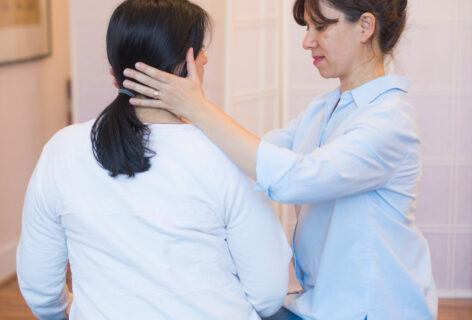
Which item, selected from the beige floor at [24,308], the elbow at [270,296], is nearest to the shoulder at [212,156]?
the elbow at [270,296]

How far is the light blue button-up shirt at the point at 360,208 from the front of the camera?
1.20 meters

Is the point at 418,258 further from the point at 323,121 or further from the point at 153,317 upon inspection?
the point at 153,317

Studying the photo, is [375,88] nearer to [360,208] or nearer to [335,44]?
[335,44]

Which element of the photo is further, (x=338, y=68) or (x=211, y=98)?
(x=211, y=98)

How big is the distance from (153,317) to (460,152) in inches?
91.7

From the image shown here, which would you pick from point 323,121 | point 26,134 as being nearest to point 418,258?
point 323,121

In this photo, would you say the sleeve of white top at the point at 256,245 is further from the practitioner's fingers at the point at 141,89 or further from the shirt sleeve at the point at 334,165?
the practitioner's fingers at the point at 141,89

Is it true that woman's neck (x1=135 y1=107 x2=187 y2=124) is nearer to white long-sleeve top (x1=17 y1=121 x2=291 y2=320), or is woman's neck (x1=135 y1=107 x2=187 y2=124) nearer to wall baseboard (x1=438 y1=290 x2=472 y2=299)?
white long-sleeve top (x1=17 y1=121 x2=291 y2=320)

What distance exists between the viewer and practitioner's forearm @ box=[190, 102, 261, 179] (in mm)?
1174

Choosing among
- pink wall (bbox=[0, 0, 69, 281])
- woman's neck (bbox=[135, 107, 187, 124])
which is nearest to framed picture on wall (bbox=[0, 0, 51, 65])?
pink wall (bbox=[0, 0, 69, 281])

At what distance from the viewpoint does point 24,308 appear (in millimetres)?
3008

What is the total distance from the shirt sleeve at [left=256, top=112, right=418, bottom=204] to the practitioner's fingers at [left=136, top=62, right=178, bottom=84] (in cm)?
22

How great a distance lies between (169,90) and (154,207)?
9.0 inches

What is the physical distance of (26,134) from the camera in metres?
3.62
